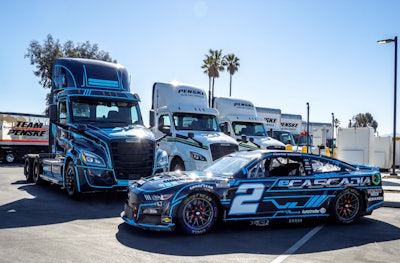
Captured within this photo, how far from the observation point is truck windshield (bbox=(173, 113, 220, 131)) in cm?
1468

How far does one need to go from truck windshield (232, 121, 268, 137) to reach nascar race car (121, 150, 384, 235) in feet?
30.0

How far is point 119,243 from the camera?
20.3ft

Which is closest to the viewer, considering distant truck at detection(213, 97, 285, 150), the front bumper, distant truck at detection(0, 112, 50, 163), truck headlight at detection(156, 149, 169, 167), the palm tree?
the front bumper

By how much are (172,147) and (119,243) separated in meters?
8.20

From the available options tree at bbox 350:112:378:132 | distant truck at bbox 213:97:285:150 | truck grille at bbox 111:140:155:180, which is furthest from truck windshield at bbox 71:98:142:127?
tree at bbox 350:112:378:132

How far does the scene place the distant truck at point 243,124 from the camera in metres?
16.9

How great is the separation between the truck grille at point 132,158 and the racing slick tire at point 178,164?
324cm

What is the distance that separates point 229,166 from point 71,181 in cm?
492

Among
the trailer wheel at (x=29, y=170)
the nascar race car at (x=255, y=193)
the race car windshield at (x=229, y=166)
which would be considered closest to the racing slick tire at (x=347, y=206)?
the nascar race car at (x=255, y=193)

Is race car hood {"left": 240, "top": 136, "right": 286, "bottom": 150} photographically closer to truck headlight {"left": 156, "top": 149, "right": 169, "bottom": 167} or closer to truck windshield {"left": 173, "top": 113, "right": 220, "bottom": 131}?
truck windshield {"left": 173, "top": 113, "right": 220, "bottom": 131}

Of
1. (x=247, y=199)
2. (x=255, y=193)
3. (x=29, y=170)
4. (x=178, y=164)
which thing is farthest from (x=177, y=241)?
(x=29, y=170)

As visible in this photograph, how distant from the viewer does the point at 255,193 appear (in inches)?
285

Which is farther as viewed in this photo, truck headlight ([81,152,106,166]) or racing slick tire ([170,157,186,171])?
racing slick tire ([170,157,186,171])

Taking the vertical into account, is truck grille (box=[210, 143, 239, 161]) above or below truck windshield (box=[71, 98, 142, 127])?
below
